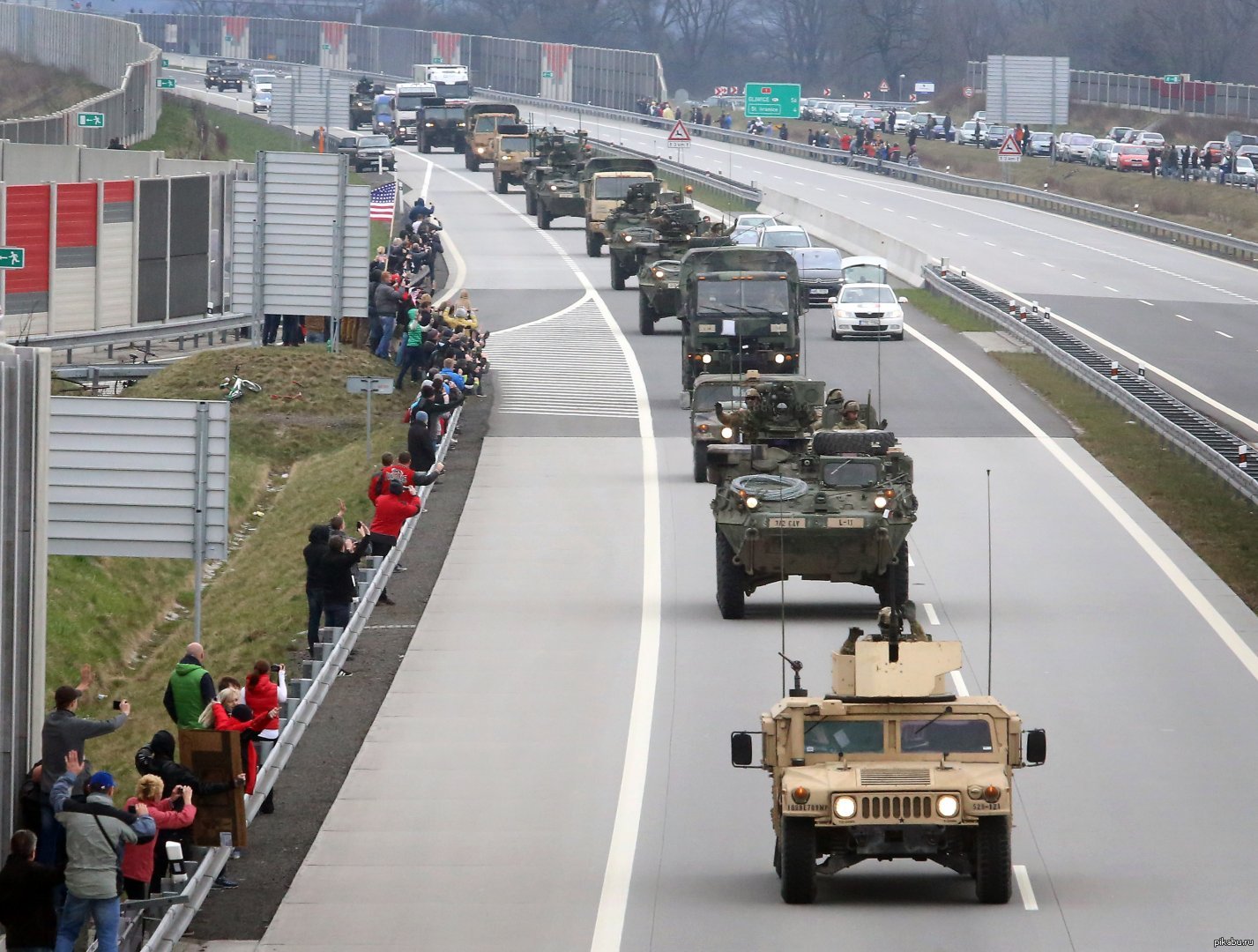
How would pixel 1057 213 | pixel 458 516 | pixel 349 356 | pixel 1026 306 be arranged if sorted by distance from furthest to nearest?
pixel 1057 213
pixel 1026 306
pixel 349 356
pixel 458 516

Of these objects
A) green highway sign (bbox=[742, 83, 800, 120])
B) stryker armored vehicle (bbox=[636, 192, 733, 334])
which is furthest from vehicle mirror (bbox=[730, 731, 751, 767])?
green highway sign (bbox=[742, 83, 800, 120])

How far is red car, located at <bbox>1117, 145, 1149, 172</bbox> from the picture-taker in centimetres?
9288

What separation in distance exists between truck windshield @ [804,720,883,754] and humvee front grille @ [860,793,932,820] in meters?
0.55

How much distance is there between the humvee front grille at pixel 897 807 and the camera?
47.4 feet

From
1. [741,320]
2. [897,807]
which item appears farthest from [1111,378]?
[897,807]

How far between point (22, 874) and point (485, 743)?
666 cm

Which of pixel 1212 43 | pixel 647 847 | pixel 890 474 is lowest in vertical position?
pixel 647 847

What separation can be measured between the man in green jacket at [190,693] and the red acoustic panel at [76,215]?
72.8 feet

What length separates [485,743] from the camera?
784 inches

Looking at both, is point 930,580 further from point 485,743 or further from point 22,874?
point 22,874

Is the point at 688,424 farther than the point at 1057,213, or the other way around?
the point at 1057,213

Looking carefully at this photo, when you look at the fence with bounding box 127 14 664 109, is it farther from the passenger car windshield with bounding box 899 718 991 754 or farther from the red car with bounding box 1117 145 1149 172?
the passenger car windshield with bounding box 899 718 991 754

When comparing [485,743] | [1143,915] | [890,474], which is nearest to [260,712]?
[485,743]

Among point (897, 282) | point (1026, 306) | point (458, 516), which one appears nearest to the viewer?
point (458, 516)
